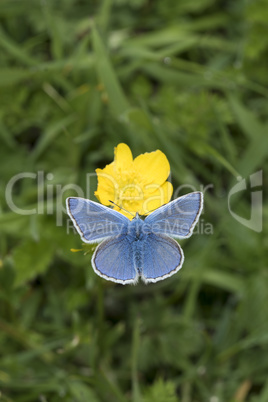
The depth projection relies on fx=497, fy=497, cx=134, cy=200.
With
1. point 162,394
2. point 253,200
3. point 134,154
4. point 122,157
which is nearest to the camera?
point 122,157

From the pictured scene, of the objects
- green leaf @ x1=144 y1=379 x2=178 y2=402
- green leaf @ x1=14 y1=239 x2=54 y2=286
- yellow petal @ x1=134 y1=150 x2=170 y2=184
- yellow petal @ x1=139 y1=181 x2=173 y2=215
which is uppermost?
yellow petal @ x1=134 y1=150 x2=170 y2=184

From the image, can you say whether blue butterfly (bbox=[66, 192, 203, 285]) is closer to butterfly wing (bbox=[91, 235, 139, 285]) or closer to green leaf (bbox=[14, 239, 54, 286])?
butterfly wing (bbox=[91, 235, 139, 285])

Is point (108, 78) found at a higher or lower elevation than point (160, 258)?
higher

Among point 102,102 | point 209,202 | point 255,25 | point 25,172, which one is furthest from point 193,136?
point 25,172

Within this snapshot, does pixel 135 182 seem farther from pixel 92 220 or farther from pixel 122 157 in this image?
pixel 92 220

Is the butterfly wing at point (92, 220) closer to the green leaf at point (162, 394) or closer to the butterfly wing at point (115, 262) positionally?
the butterfly wing at point (115, 262)

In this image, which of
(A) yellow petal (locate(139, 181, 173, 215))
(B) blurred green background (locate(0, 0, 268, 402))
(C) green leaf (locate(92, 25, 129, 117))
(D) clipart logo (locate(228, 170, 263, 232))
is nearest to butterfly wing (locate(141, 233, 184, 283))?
(A) yellow petal (locate(139, 181, 173, 215))

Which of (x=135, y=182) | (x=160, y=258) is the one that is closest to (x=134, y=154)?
(x=135, y=182)
